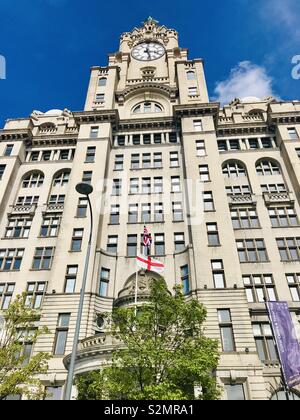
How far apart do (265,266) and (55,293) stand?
2011cm

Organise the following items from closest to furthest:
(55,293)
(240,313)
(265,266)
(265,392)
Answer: (265,392) < (240,313) < (55,293) < (265,266)

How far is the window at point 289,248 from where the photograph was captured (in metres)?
34.2

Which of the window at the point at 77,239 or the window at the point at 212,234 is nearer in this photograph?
the window at the point at 212,234

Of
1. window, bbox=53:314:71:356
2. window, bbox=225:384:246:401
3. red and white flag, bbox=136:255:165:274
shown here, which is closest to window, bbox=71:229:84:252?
window, bbox=53:314:71:356

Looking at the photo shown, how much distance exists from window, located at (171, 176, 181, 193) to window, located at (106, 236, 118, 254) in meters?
9.42

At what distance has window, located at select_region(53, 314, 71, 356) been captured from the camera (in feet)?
92.9

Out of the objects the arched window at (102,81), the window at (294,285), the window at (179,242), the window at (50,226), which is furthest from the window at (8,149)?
the window at (294,285)

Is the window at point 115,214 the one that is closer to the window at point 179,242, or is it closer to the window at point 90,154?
the window at point 179,242

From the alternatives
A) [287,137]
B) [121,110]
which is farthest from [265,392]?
[121,110]

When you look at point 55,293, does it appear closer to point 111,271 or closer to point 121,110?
point 111,271

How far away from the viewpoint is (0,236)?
3841cm

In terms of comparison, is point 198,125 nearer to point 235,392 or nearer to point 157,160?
point 157,160

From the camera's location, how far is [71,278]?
32.7 m

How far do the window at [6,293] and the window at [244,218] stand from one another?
23.8 metres
